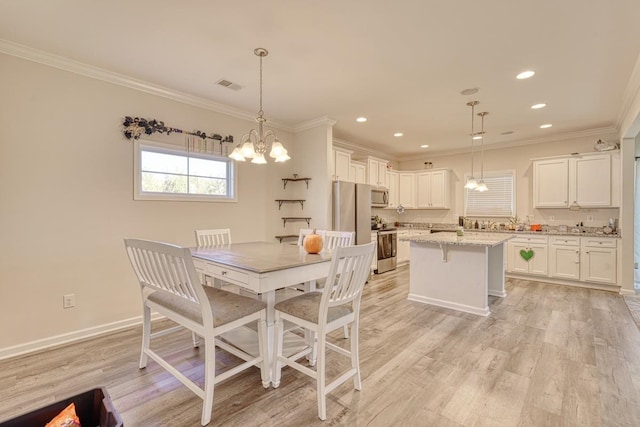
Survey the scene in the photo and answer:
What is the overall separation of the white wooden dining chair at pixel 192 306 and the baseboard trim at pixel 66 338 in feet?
3.46

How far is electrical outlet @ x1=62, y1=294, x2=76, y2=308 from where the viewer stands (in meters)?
2.81

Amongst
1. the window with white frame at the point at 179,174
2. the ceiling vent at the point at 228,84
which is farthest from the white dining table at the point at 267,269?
the ceiling vent at the point at 228,84

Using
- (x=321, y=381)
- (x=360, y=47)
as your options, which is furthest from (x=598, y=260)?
(x=321, y=381)

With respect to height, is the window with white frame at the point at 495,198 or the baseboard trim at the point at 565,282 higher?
the window with white frame at the point at 495,198

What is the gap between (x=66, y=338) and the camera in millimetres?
2799

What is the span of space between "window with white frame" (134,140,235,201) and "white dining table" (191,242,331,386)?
1.38m

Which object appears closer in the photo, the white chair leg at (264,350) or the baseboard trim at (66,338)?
the white chair leg at (264,350)

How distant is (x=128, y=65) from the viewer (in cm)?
289

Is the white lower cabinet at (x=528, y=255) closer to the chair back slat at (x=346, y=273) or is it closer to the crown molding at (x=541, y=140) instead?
the crown molding at (x=541, y=140)

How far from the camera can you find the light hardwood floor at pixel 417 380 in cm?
182

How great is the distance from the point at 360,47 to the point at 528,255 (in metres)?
4.82

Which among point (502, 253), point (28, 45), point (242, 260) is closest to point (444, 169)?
point (502, 253)

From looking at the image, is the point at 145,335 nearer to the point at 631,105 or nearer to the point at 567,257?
the point at 631,105

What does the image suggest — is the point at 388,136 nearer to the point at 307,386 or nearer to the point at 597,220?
the point at 597,220
